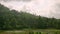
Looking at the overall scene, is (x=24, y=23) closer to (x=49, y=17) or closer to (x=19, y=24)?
(x=19, y=24)

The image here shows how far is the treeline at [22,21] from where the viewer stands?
139 inches

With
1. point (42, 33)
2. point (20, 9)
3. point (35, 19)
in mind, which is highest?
point (20, 9)

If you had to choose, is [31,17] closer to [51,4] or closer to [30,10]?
[30,10]

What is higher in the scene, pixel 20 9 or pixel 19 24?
pixel 20 9

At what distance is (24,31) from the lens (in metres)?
3.50

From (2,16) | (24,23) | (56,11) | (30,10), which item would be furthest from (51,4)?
(2,16)

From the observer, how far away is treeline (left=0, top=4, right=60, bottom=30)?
11.6ft

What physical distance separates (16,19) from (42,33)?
2.07 ft

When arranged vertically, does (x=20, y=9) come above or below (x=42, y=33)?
above

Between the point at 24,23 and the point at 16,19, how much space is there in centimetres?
19

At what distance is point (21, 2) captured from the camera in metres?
3.63

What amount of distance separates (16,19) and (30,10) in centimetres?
36

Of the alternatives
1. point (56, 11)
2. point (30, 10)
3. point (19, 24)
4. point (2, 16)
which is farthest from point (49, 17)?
point (2, 16)

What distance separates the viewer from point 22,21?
356cm
